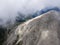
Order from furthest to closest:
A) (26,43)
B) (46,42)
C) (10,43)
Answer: (10,43) → (26,43) → (46,42)

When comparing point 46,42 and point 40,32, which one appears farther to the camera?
point 40,32

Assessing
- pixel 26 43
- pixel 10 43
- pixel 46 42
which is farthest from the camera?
pixel 10 43

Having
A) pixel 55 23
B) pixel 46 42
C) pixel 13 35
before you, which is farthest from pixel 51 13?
pixel 13 35

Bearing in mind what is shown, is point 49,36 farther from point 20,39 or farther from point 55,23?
point 20,39

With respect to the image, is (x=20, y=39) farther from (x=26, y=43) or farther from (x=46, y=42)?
(x=46, y=42)

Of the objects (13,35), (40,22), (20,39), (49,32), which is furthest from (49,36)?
(13,35)

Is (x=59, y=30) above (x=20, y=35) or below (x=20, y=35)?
below
